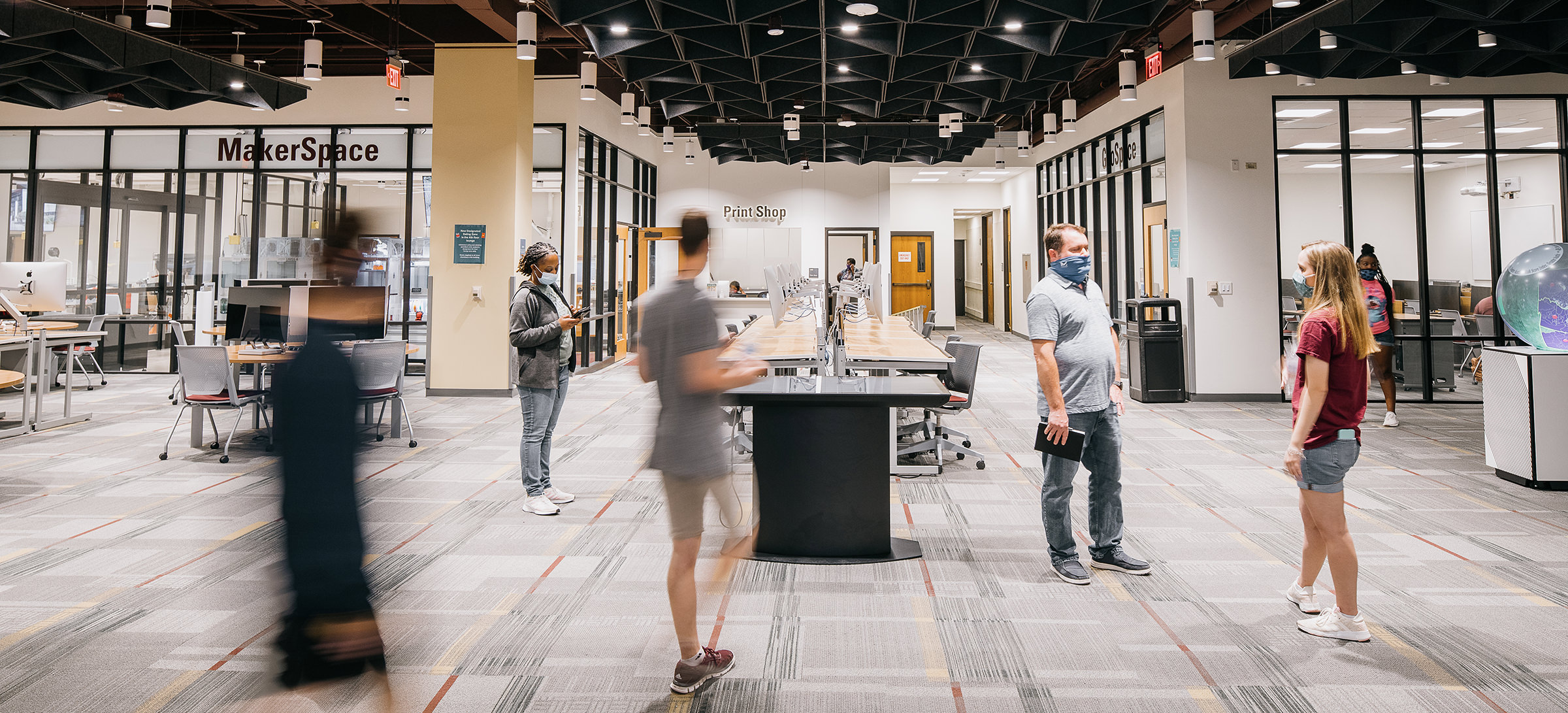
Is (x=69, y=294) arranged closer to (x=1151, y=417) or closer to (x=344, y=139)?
(x=344, y=139)

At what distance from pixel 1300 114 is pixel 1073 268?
7300 millimetres

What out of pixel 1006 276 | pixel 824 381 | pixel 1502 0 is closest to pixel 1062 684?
pixel 824 381

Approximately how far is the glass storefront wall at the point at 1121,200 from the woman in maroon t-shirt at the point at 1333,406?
6.18m

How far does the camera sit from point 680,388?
2.37m

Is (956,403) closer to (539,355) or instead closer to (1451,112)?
(539,355)

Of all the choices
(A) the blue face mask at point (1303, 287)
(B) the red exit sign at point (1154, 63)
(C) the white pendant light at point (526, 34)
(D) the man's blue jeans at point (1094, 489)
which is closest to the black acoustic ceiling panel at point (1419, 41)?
(B) the red exit sign at point (1154, 63)

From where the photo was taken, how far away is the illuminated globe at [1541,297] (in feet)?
15.6

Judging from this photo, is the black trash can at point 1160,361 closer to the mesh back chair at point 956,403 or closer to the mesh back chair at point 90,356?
the mesh back chair at point 956,403

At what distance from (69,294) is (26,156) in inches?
77.2

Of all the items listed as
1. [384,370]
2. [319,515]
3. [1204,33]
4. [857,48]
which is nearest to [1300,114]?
[1204,33]

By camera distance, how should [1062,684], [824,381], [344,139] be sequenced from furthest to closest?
[344,139]
[824,381]
[1062,684]

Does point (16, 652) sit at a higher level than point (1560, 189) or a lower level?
lower

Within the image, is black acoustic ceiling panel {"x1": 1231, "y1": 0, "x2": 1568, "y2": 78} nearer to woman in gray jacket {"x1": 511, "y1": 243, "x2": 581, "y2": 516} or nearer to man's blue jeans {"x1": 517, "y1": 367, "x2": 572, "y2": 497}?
woman in gray jacket {"x1": 511, "y1": 243, "x2": 581, "y2": 516}

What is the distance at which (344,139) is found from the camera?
35.0 feet
